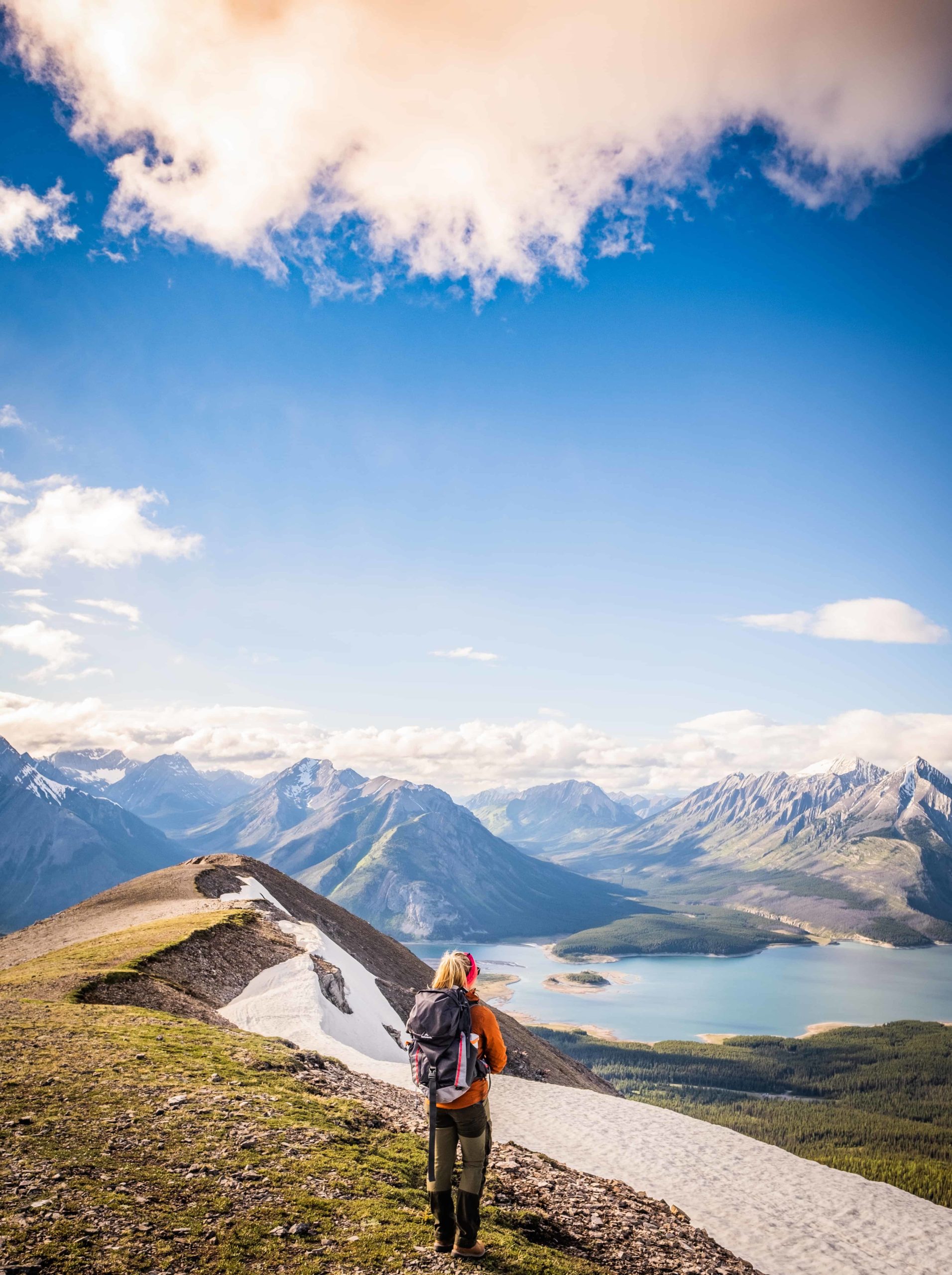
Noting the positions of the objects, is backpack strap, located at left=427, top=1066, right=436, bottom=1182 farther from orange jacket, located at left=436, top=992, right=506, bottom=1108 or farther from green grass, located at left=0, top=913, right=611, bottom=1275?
green grass, located at left=0, top=913, right=611, bottom=1275

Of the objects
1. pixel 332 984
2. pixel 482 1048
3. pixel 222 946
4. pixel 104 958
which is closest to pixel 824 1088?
pixel 332 984

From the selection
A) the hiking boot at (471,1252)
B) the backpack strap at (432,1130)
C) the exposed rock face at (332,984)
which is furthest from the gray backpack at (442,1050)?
the exposed rock face at (332,984)

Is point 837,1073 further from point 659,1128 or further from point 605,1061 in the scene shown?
point 659,1128

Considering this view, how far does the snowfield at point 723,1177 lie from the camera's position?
53.8 feet

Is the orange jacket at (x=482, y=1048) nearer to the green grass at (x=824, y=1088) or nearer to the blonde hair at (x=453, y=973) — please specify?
the blonde hair at (x=453, y=973)

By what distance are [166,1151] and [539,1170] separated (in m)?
7.99

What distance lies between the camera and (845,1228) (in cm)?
1797

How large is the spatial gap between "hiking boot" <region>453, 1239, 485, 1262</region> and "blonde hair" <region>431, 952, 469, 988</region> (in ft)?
11.5

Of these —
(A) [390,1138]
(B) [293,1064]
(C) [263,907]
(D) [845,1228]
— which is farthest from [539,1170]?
(C) [263,907]

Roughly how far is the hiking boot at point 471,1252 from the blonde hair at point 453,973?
3.49 metres

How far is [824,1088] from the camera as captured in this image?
513ft

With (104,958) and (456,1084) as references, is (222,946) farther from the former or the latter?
(456,1084)

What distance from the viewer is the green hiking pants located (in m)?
9.31

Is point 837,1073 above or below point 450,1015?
below
